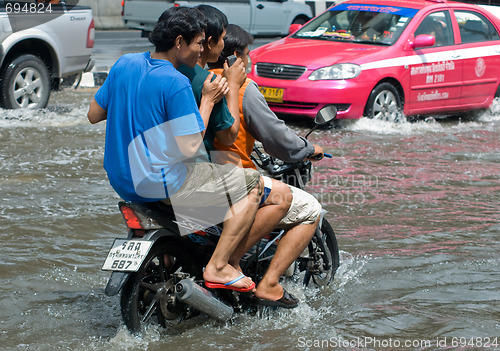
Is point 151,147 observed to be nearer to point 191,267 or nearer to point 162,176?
point 162,176

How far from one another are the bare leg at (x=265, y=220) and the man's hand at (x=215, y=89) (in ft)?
2.05

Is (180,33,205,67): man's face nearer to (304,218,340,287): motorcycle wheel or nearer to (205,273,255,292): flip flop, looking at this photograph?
(205,273,255,292): flip flop

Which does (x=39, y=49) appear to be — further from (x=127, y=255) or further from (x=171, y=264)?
(x=127, y=255)

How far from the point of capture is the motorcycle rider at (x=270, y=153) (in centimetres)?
405

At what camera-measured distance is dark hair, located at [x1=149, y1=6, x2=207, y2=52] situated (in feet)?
11.8

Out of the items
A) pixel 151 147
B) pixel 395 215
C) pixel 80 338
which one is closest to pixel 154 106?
pixel 151 147

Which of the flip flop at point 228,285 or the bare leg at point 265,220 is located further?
the bare leg at point 265,220

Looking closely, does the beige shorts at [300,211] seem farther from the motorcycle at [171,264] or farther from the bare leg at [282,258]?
the motorcycle at [171,264]

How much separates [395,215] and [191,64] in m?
3.30

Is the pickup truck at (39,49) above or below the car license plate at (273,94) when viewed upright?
above

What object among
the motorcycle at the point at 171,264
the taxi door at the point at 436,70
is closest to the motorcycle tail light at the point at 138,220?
the motorcycle at the point at 171,264

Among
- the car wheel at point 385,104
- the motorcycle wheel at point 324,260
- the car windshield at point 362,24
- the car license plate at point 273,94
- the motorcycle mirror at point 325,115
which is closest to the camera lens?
the motorcycle mirror at point 325,115

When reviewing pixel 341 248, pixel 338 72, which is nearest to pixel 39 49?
pixel 338 72

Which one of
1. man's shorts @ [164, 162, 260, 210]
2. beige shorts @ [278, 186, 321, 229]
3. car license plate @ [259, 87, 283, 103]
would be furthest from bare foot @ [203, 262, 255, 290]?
car license plate @ [259, 87, 283, 103]
